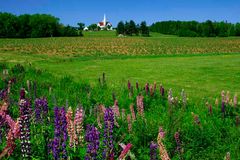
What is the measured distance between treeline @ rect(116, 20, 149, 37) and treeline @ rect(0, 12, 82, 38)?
1821 cm

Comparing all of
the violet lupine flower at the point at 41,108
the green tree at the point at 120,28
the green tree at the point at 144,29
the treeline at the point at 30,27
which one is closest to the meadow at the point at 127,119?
the violet lupine flower at the point at 41,108

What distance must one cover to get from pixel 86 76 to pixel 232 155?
9577 mm

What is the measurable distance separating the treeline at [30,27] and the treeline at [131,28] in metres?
18.2

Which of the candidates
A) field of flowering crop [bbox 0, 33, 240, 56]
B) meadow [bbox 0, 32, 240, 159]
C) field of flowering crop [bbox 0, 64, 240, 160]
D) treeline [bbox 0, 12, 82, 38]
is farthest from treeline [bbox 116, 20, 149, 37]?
field of flowering crop [bbox 0, 64, 240, 160]

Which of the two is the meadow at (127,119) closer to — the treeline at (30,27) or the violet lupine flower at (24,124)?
the violet lupine flower at (24,124)

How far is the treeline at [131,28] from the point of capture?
128500 mm

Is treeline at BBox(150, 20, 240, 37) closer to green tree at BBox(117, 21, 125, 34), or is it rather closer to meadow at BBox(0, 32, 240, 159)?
green tree at BBox(117, 21, 125, 34)

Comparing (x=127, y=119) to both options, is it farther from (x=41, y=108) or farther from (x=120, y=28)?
(x=120, y=28)

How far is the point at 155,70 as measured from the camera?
53.0ft

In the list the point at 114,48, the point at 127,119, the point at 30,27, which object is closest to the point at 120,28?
the point at 30,27

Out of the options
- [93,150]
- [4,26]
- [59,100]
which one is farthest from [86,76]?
[4,26]

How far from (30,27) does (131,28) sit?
36.0 m

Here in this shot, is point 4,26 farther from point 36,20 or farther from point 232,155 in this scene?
point 232,155

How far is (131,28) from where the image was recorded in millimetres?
131000
